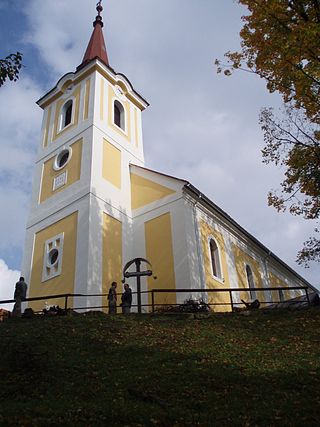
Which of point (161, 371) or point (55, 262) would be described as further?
point (55, 262)

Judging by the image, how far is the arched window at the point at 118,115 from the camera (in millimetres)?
26172

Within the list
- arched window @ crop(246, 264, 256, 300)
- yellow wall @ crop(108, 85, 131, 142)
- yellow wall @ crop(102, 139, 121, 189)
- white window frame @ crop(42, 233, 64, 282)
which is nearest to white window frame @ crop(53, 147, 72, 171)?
yellow wall @ crop(102, 139, 121, 189)

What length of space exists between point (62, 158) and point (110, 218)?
17.6ft

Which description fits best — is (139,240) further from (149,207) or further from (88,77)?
(88,77)

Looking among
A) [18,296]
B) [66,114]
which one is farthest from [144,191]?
[18,296]

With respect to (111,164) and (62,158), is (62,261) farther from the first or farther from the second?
(62,158)

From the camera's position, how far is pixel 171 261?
19609 mm

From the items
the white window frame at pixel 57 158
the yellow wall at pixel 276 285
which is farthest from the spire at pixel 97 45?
the yellow wall at pixel 276 285

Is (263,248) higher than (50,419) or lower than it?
higher

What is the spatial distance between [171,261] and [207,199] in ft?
13.2

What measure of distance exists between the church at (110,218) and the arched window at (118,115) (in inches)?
2.5

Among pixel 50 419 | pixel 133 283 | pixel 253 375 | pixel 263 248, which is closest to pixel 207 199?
pixel 133 283

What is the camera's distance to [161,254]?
2012 centimetres

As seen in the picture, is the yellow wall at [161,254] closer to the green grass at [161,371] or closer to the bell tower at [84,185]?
the bell tower at [84,185]
